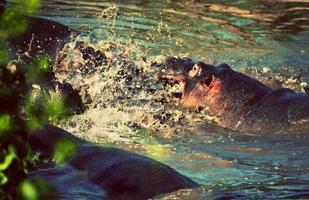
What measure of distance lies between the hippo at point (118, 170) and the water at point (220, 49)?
0.49ft

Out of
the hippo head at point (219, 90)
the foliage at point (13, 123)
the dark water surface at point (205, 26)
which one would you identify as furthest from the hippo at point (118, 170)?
the dark water surface at point (205, 26)

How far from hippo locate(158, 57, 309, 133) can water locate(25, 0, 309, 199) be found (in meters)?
0.24

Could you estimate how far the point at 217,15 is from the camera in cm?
1300

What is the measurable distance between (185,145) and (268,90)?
5.12ft

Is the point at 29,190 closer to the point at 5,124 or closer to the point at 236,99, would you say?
the point at 5,124

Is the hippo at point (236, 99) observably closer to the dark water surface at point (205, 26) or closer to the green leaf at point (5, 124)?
the dark water surface at point (205, 26)

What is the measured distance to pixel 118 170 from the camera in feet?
12.6

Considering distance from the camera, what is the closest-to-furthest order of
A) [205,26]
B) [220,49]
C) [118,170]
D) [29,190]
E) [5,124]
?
[29,190]
[5,124]
[118,170]
[220,49]
[205,26]

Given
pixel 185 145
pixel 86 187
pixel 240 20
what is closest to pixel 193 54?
pixel 240 20

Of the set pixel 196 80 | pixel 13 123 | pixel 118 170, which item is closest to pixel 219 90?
pixel 196 80

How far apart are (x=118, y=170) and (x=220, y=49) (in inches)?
289

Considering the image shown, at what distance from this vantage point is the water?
4723 mm

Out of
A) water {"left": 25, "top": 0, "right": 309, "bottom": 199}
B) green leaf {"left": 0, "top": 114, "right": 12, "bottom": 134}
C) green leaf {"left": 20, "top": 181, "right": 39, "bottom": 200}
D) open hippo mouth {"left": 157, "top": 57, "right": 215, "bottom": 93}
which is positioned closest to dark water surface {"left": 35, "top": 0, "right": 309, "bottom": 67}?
water {"left": 25, "top": 0, "right": 309, "bottom": 199}

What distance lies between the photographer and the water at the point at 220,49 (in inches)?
186
